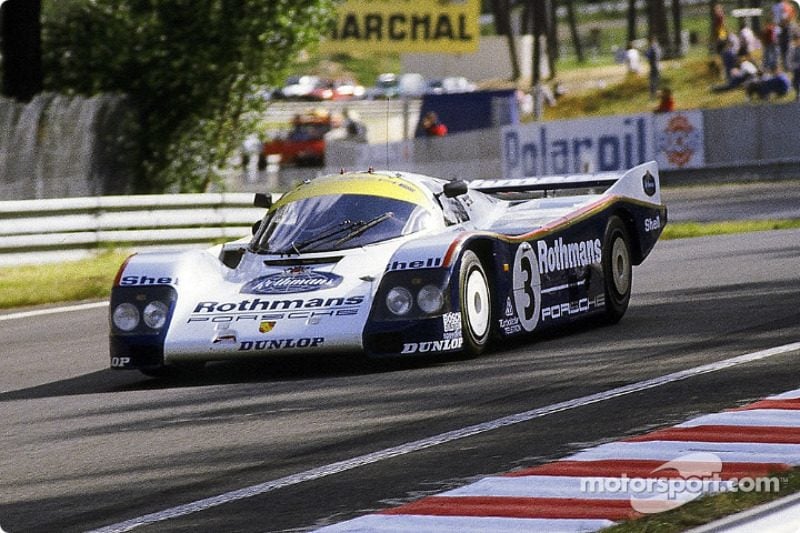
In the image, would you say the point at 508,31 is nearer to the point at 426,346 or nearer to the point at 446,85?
the point at 446,85

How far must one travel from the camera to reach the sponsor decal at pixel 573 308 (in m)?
9.50

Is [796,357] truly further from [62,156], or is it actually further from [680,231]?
[62,156]

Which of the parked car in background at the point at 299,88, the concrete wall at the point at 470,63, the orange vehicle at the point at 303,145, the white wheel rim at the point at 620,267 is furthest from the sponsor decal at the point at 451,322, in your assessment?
the parked car in background at the point at 299,88

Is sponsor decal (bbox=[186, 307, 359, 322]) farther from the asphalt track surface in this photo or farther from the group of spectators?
the group of spectators

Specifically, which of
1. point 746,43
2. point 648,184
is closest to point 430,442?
point 648,184

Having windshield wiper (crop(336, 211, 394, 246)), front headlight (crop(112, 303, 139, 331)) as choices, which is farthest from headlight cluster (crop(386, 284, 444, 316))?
front headlight (crop(112, 303, 139, 331))

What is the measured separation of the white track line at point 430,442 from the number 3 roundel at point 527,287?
1.56 m

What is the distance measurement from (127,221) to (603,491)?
1269 cm

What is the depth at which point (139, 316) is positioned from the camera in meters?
8.76

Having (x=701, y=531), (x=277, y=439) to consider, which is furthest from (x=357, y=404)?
(x=701, y=531)

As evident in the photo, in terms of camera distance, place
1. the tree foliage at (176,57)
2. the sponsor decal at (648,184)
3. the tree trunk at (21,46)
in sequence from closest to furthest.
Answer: the sponsor decal at (648,184) < the tree trunk at (21,46) < the tree foliage at (176,57)

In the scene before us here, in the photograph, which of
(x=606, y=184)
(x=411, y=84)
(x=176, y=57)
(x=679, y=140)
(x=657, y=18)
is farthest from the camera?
(x=657, y=18)

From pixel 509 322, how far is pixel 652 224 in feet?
7.89

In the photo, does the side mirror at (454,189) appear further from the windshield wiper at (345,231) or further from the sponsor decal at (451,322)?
the sponsor decal at (451,322)
